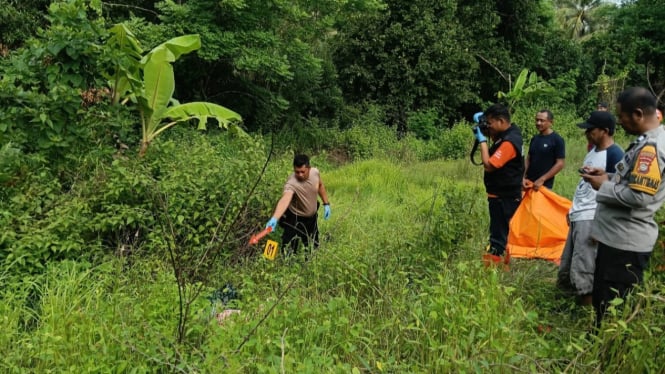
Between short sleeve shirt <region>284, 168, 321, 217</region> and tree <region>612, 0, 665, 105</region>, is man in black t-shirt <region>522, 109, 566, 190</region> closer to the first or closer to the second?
short sleeve shirt <region>284, 168, 321, 217</region>

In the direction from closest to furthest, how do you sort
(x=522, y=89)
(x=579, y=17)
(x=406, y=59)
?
(x=522, y=89), (x=406, y=59), (x=579, y=17)

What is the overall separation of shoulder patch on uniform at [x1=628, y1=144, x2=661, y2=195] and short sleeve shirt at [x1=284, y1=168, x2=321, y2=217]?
2771 millimetres

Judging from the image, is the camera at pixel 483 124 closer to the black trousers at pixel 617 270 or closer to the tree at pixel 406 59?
the black trousers at pixel 617 270

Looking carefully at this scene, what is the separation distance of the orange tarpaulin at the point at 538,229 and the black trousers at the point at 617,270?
1.38 meters

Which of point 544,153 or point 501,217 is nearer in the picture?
point 501,217

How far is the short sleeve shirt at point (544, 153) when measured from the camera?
199 inches

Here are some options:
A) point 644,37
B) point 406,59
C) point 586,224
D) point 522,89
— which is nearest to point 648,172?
point 586,224

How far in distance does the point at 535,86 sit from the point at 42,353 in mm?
13783

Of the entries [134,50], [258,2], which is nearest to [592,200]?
[134,50]

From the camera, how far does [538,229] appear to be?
13.8ft

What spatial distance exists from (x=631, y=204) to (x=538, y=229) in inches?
66.0

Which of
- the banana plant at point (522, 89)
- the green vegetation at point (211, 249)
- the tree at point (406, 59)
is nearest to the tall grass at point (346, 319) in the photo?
the green vegetation at point (211, 249)

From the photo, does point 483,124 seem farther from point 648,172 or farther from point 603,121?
point 648,172

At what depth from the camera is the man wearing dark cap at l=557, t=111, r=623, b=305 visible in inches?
126
